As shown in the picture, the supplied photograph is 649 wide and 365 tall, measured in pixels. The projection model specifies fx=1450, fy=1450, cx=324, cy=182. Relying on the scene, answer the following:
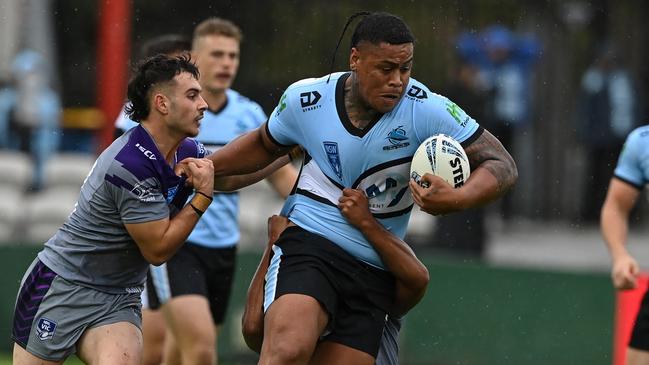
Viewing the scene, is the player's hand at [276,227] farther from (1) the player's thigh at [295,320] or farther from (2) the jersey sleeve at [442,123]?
(2) the jersey sleeve at [442,123]

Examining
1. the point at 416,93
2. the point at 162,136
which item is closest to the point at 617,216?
the point at 416,93

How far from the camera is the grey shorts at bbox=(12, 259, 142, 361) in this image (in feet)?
21.9

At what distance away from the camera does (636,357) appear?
7.69 metres

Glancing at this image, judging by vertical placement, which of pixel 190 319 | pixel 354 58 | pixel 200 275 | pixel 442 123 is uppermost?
pixel 354 58

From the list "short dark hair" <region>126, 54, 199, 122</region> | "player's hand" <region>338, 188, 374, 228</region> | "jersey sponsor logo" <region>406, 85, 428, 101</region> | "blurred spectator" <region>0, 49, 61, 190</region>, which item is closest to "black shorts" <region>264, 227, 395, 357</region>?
"player's hand" <region>338, 188, 374, 228</region>

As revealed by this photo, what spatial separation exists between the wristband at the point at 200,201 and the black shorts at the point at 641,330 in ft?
8.29

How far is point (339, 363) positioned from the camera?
6.58 meters

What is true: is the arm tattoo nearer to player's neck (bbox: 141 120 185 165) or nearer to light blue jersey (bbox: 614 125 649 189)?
player's neck (bbox: 141 120 185 165)

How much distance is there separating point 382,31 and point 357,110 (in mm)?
395

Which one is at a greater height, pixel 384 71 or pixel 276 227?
pixel 384 71

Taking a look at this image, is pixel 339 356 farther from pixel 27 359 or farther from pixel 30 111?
pixel 30 111

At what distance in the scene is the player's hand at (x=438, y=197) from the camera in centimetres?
616

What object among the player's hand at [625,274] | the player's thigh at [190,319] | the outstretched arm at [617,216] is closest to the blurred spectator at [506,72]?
the outstretched arm at [617,216]

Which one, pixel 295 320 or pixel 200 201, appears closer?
pixel 295 320
